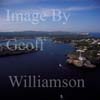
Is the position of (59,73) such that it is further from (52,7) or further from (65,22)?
(52,7)

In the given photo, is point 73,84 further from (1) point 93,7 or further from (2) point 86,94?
(1) point 93,7

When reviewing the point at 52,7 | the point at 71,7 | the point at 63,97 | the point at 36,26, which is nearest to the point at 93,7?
the point at 71,7

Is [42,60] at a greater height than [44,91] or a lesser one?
greater

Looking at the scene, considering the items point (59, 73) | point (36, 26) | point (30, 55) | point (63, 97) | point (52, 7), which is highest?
point (52, 7)

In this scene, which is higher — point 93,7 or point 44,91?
point 93,7

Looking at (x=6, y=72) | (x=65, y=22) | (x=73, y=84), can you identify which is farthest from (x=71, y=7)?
(x=6, y=72)

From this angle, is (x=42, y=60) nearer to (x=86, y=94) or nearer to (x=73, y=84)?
(x=73, y=84)

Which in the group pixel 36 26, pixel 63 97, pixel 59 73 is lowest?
pixel 63 97
